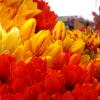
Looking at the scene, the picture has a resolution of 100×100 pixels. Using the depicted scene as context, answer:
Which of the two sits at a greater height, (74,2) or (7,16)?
(7,16)

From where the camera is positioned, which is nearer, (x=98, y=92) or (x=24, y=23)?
(x=98, y=92)

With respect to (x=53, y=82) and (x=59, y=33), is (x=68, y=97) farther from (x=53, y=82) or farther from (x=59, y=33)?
(x=59, y=33)

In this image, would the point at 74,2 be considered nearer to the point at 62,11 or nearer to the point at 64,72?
the point at 62,11

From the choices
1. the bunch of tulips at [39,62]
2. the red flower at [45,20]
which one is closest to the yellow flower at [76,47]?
the bunch of tulips at [39,62]

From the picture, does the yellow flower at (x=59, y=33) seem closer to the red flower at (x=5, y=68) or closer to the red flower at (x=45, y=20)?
the red flower at (x=45, y=20)

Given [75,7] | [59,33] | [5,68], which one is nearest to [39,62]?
[5,68]

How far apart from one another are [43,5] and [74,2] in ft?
22.0

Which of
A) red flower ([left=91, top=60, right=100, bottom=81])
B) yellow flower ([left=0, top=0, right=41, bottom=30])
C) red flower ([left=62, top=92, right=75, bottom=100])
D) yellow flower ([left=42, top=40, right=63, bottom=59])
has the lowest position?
red flower ([left=91, top=60, right=100, bottom=81])

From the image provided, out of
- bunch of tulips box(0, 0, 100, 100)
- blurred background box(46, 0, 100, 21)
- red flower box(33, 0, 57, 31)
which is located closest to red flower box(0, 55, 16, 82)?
bunch of tulips box(0, 0, 100, 100)

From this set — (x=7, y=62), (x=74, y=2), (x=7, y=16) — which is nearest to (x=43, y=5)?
(x=7, y=16)

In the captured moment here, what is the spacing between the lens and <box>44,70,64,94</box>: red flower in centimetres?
45

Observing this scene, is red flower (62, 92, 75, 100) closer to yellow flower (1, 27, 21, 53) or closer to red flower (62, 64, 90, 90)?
red flower (62, 64, 90, 90)

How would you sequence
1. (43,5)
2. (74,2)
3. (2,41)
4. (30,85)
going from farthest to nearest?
1. (74,2)
2. (43,5)
3. (2,41)
4. (30,85)

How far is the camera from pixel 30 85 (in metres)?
0.45
